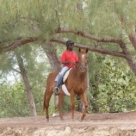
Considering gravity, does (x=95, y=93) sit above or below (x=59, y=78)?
above

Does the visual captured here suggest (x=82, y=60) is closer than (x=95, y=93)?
Yes

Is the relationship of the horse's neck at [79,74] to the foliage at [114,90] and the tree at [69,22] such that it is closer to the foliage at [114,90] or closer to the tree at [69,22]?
the tree at [69,22]

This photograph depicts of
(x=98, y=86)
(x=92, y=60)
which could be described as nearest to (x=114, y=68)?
(x=98, y=86)

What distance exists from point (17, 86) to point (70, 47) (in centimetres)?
1283

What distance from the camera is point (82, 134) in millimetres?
7508

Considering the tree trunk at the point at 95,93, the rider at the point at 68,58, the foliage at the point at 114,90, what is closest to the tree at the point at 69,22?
the rider at the point at 68,58

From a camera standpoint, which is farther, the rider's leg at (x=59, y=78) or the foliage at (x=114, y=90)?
the foliage at (x=114, y=90)

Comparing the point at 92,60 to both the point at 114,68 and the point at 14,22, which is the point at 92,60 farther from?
the point at 14,22

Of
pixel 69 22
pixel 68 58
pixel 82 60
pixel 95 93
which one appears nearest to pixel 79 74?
pixel 68 58

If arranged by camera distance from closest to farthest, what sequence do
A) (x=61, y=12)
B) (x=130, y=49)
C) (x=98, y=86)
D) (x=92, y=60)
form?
(x=61, y=12) → (x=130, y=49) → (x=92, y=60) → (x=98, y=86)

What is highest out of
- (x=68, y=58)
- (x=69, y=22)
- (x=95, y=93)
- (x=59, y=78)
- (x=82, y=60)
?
(x=69, y=22)

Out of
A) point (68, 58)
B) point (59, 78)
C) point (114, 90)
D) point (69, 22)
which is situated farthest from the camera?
point (114, 90)

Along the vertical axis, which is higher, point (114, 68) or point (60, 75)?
point (114, 68)

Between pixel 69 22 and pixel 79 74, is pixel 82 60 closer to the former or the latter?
pixel 79 74
